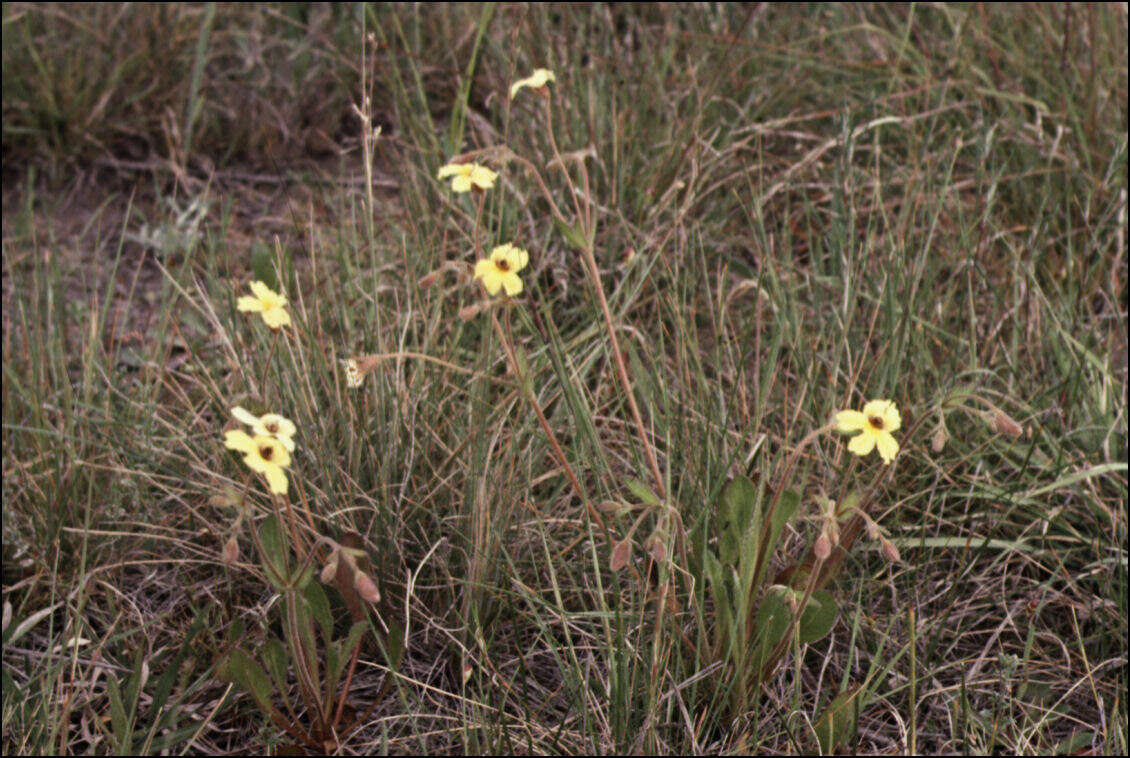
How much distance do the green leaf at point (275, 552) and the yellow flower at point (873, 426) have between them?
2.13ft

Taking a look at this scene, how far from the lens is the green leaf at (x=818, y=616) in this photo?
53.8 inches

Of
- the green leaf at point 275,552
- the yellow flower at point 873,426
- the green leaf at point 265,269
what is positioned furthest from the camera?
the green leaf at point 265,269

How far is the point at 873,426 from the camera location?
1.21 metres

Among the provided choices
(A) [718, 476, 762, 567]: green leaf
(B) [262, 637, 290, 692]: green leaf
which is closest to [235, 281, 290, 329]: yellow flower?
(B) [262, 637, 290, 692]: green leaf

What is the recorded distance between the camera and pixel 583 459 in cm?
156

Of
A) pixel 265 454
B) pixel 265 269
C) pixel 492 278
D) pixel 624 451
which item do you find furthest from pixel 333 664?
pixel 265 269

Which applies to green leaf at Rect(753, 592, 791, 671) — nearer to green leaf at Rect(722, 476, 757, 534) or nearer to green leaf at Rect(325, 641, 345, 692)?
green leaf at Rect(722, 476, 757, 534)

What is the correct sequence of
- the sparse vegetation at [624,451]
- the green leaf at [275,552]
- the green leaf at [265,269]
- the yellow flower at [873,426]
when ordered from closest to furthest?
the yellow flower at [873,426] → the green leaf at [275,552] → the sparse vegetation at [624,451] → the green leaf at [265,269]

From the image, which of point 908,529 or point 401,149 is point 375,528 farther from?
point 401,149

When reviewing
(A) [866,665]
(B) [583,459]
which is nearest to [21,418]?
(B) [583,459]

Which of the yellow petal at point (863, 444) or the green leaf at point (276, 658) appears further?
the green leaf at point (276, 658)

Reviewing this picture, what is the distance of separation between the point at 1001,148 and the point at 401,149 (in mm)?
1534

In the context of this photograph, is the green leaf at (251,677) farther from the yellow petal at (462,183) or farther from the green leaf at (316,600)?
the yellow petal at (462,183)

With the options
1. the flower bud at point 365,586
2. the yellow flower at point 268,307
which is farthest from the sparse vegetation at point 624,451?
the yellow flower at point 268,307
